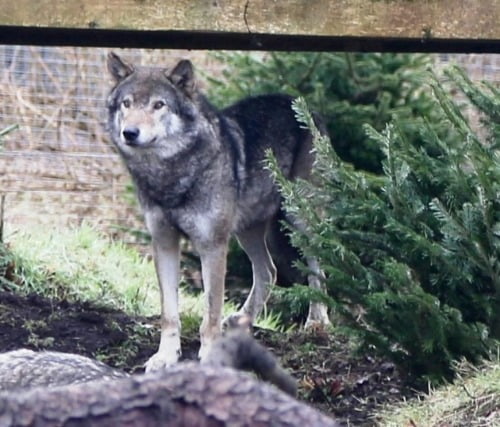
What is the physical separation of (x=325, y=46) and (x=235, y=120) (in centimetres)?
338

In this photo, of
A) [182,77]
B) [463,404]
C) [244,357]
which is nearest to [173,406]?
[244,357]

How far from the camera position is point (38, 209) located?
1338 centimetres

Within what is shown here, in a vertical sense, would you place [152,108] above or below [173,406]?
below

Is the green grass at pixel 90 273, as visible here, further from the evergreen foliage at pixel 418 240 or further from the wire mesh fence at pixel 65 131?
the wire mesh fence at pixel 65 131

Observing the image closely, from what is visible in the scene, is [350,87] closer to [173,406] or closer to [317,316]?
[317,316]

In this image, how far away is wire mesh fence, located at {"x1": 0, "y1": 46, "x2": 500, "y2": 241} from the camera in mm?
13562

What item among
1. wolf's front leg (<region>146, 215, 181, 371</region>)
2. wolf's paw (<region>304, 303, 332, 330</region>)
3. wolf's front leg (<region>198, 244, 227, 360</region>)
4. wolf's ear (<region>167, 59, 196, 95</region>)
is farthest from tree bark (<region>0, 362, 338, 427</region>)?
wolf's paw (<region>304, 303, 332, 330</region>)

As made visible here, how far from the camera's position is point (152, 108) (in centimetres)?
845

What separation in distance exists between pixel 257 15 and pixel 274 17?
7 centimetres

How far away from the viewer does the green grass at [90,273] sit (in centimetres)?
898

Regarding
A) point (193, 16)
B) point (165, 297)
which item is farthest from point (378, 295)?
point (165, 297)

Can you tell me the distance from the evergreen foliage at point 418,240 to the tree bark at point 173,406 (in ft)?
13.3

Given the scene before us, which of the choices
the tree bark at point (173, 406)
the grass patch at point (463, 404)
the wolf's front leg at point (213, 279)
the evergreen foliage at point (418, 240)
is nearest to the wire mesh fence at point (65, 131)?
the wolf's front leg at point (213, 279)

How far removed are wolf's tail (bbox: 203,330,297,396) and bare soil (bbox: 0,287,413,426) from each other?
402 centimetres
